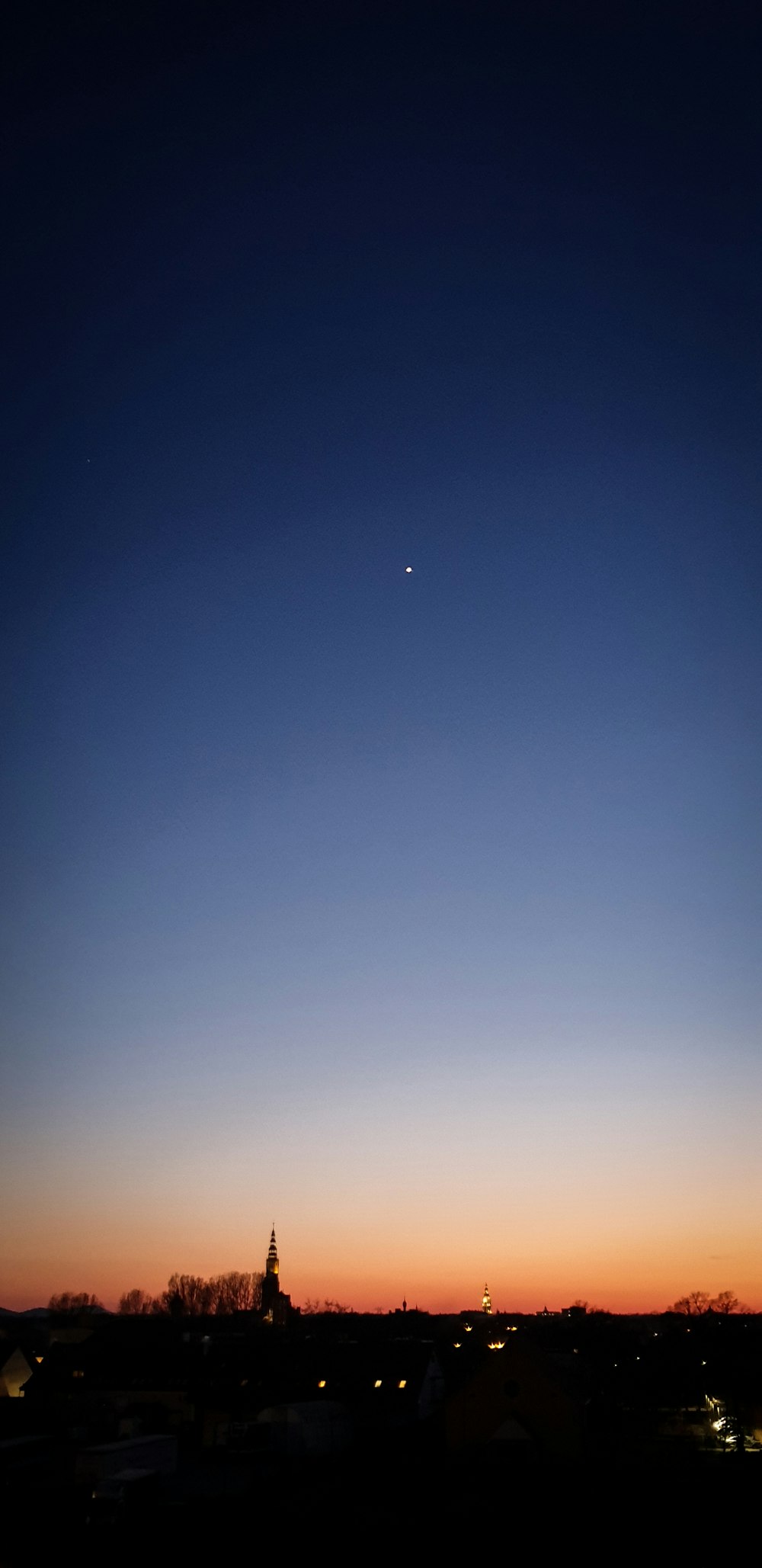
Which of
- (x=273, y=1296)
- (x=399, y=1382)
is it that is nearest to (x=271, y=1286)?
(x=273, y=1296)

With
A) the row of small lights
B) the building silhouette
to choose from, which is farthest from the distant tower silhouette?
the row of small lights

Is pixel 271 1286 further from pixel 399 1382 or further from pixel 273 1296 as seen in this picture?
pixel 399 1382

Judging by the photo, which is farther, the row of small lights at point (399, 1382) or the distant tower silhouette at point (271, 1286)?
the distant tower silhouette at point (271, 1286)

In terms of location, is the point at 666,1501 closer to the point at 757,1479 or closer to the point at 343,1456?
the point at 757,1479

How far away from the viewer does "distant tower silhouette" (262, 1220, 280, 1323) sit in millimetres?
168000

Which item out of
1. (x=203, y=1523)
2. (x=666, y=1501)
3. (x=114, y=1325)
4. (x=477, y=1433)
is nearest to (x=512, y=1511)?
(x=666, y=1501)

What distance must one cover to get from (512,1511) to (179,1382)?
95.0ft

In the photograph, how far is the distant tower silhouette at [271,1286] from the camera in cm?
16800

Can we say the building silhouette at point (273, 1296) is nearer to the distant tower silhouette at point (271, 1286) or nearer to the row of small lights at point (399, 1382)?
the distant tower silhouette at point (271, 1286)

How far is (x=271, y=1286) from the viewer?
594 ft

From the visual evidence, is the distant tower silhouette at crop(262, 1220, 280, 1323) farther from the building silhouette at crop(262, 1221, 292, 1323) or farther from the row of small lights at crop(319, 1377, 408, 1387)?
the row of small lights at crop(319, 1377, 408, 1387)

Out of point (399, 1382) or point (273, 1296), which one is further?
point (273, 1296)

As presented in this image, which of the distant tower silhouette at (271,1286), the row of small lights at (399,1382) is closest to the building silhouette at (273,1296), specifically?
the distant tower silhouette at (271,1286)

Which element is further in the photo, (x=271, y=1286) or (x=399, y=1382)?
(x=271, y=1286)
